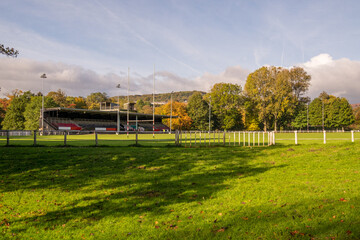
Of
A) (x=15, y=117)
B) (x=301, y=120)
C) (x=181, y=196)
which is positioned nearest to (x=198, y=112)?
(x=301, y=120)

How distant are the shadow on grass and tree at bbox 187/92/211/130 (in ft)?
186

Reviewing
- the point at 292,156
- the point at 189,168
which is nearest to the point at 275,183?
the point at 189,168

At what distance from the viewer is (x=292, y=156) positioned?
12609 mm

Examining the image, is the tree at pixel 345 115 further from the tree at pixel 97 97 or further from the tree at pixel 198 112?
the tree at pixel 97 97

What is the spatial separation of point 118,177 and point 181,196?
130 inches

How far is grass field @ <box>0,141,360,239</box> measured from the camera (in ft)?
18.2

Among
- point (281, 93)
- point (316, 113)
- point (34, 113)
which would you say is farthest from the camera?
point (316, 113)

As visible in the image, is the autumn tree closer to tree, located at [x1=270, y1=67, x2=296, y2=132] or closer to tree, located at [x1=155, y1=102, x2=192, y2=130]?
tree, located at [x1=155, y1=102, x2=192, y2=130]

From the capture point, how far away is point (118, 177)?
1007cm

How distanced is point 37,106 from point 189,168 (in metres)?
66.1

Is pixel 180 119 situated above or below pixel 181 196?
above

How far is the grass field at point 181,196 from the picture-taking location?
18.2 ft

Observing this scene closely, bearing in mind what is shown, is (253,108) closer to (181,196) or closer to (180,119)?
(180,119)

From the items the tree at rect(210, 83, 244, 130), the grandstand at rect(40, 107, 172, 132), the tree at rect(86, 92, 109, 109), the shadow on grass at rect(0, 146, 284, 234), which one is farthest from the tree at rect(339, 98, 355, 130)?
the tree at rect(86, 92, 109, 109)
